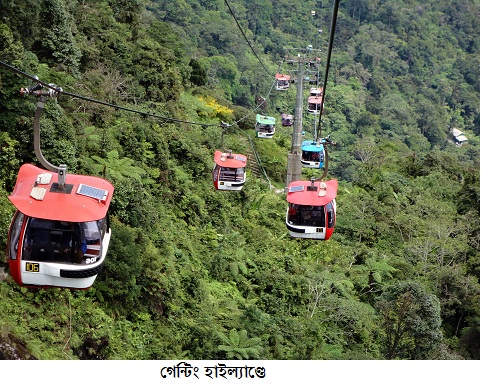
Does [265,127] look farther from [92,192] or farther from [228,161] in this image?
[92,192]

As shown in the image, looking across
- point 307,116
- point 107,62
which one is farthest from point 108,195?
point 307,116

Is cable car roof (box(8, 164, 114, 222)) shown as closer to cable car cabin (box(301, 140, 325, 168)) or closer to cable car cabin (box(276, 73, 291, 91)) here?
cable car cabin (box(301, 140, 325, 168))

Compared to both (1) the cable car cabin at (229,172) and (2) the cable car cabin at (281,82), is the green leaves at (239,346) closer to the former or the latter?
(1) the cable car cabin at (229,172)

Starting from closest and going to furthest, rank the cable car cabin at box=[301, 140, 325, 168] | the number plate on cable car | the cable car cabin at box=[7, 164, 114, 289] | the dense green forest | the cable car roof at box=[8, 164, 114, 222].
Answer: the cable car roof at box=[8, 164, 114, 222], the cable car cabin at box=[7, 164, 114, 289], the number plate on cable car, the dense green forest, the cable car cabin at box=[301, 140, 325, 168]

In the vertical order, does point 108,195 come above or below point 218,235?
above

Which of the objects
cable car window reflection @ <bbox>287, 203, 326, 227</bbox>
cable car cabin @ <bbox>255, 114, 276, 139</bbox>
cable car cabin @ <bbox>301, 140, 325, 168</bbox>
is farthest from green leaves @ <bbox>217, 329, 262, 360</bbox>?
cable car cabin @ <bbox>255, 114, 276, 139</bbox>
